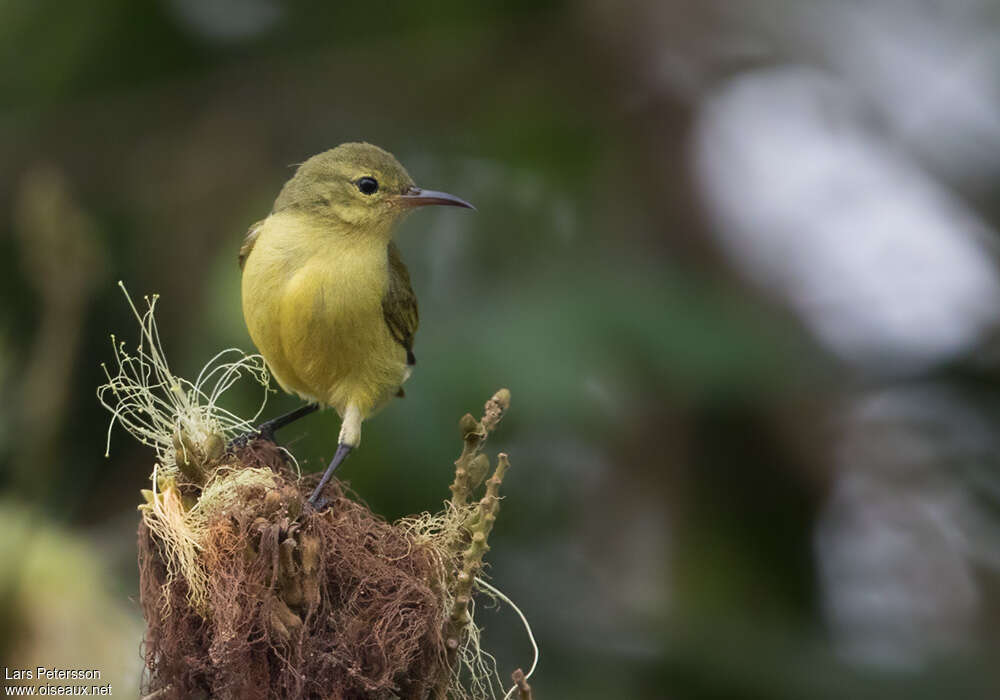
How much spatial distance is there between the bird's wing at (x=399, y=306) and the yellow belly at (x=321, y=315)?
52 millimetres

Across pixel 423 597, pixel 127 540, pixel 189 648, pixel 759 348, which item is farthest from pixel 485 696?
pixel 759 348

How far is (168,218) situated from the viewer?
25.1ft

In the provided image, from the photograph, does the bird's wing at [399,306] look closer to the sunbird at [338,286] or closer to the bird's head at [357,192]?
the sunbird at [338,286]

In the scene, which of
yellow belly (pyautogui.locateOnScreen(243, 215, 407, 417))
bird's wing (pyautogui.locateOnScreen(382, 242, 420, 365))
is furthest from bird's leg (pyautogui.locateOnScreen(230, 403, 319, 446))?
bird's wing (pyautogui.locateOnScreen(382, 242, 420, 365))

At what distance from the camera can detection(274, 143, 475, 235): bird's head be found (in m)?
5.39

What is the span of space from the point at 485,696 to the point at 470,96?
5.39 meters

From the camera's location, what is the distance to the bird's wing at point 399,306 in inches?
212

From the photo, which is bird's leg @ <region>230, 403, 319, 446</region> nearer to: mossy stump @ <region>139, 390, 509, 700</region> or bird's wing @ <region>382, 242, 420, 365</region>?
bird's wing @ <region>382, 242, 420, 365</region>

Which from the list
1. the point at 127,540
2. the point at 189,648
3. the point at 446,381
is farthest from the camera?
the point at 446,381

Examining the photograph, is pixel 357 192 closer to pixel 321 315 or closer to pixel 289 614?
pixel 321 315

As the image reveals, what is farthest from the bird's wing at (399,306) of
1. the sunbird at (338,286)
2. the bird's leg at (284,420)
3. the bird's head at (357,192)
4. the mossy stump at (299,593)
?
the mossy stump at (299,593)

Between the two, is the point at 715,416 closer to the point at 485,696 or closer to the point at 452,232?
the point at 452,232

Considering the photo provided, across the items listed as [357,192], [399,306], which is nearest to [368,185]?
[357,192]

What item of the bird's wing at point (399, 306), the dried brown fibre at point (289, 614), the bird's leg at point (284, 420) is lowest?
the dried brown fibre at point (289, 614)
